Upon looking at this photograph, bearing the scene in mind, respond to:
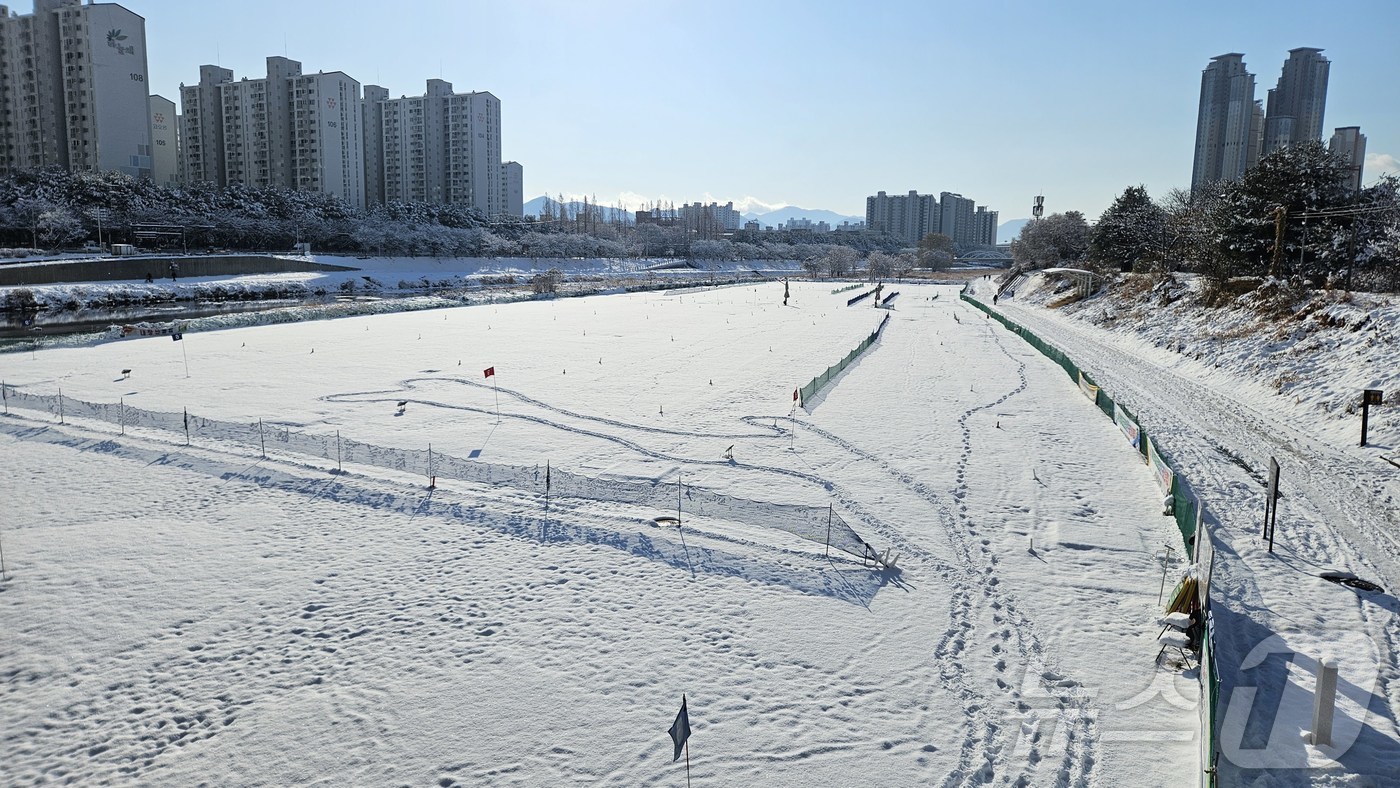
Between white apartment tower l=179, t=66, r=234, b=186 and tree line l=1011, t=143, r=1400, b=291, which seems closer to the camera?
tree line l=1011, t=143, r=1400, b=291

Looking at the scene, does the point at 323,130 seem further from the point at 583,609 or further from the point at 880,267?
the point at 583,609

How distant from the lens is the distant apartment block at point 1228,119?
595 ft

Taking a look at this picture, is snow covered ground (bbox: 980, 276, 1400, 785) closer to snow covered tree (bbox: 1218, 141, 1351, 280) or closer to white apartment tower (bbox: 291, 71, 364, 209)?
snow covered tree (bbox: 1218, 141, 1351, 280)

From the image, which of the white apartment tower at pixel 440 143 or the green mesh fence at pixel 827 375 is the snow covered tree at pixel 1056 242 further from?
the white apartment tower at pixel 440 143

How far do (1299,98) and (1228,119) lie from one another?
25.6m

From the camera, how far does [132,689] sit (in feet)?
30.1

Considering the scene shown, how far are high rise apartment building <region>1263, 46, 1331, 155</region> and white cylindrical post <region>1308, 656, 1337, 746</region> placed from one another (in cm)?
22402

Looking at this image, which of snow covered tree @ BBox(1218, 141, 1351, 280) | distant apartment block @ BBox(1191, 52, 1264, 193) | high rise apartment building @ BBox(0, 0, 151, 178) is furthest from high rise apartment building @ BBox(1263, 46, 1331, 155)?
high rise apartment building @ BBox(0, 0, 151, 178)

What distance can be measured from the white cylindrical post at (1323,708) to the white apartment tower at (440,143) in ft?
498

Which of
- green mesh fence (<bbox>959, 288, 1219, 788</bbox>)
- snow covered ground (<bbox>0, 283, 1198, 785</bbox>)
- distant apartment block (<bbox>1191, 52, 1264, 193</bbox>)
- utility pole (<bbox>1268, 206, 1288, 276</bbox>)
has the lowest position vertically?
snow covered ground (<bbox>0, 283, 1198, 785</bbox>)

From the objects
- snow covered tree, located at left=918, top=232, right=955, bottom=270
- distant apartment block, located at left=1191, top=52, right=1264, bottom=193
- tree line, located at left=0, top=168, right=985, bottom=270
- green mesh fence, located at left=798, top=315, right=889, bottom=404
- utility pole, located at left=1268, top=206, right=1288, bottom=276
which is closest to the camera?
green mesh fence, located at left=798, top=315, right=889, bottom=404

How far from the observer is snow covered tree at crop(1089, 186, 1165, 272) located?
70.4 metres

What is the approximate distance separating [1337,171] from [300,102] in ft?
423

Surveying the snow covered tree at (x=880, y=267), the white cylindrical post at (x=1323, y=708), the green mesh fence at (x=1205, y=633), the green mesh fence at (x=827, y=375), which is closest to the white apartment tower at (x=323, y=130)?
the snow covered tree at (x=880, y=267)
